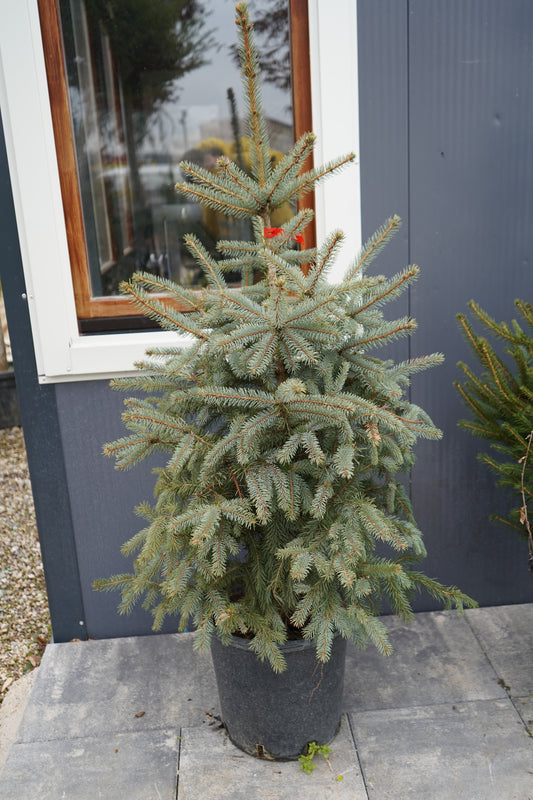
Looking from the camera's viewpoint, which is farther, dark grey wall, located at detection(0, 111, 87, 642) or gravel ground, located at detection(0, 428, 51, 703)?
gravel ground, located at detection(0, 428, 51, 703)

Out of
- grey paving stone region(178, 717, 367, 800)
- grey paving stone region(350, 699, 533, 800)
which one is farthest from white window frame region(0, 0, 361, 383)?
grey paving stone region(350, 699, 533, 800)

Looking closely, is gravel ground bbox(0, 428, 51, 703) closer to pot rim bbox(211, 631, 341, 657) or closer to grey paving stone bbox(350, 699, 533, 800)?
pot rim bbox(211, 631, 341, 657)

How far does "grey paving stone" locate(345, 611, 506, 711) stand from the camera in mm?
2553

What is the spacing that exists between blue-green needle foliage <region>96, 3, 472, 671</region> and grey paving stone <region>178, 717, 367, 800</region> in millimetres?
466

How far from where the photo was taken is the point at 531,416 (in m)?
2.36

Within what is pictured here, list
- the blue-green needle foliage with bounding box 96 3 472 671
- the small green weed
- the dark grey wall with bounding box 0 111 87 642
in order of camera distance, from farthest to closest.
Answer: the dark grey wall with bounding box 0 111 87 642, the small green weed, the blue-green needle foliage with bounding box 96 3 472 671

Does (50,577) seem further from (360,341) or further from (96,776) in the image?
(360,341)

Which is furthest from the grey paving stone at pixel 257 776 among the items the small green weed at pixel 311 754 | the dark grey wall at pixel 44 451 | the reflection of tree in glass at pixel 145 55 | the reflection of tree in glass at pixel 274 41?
the reflection of tree in glass at pixel 274 41

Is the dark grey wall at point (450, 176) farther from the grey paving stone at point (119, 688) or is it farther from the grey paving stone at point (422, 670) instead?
the grey paving stone at point (119, 688)

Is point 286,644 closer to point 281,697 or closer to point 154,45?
point 281,697

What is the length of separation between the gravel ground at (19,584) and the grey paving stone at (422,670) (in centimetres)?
153

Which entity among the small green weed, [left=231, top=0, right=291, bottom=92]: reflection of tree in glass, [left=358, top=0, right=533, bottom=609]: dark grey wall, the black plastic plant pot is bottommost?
the small green weed

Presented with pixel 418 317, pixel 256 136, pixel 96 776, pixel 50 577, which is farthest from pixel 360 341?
pixel 50 577

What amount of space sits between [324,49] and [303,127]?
302 millimetres
